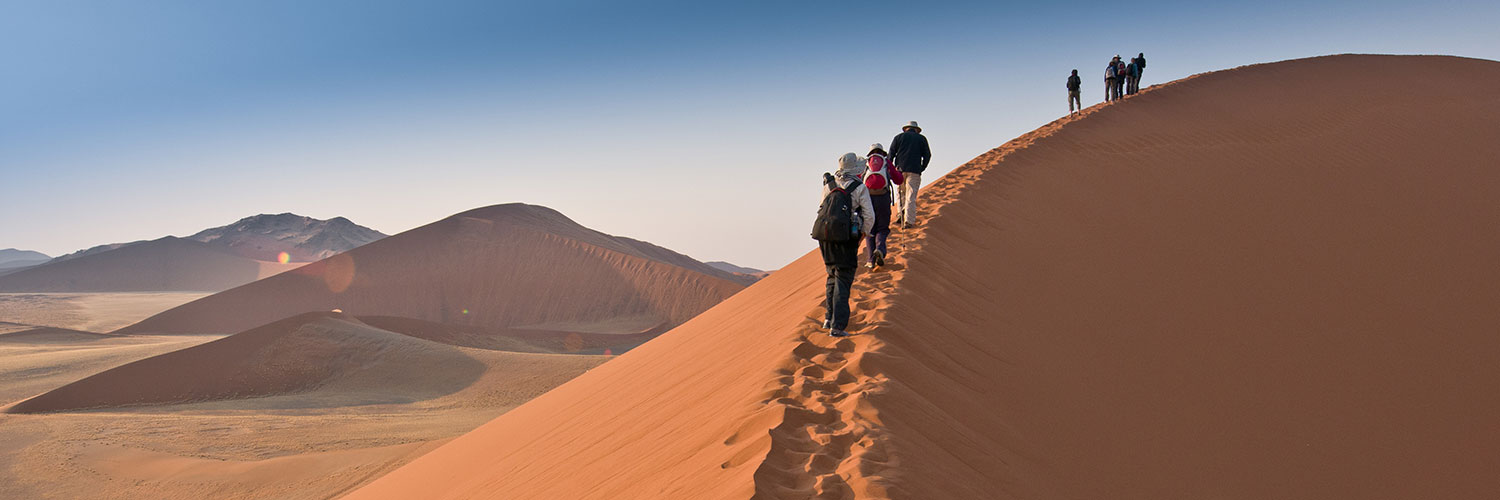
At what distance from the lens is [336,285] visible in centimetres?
5734

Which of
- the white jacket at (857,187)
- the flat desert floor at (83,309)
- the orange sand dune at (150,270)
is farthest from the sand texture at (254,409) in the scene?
the orange sand dune at (150,270)

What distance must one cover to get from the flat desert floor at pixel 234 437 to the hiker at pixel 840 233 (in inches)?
314

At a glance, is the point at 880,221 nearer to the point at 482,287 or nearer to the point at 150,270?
the point at 482,287

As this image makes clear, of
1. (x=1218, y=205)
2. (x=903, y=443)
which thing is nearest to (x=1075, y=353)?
(x=903, y=443)

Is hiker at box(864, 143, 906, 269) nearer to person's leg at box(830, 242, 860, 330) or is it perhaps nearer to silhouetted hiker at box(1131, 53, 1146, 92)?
person's leg at box(830, 242, 860, 330)

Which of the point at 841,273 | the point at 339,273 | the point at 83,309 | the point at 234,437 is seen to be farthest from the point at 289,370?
the point at 83,309

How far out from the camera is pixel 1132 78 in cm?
2370

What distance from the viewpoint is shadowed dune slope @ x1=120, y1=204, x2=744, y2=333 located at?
51.9m

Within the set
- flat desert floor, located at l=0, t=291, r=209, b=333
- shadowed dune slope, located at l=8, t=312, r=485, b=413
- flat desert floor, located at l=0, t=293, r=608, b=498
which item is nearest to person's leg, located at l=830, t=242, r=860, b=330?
flat desert floor, located at l=0, t=293, r=608, b=498

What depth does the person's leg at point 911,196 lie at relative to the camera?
924 cm

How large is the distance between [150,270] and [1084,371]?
13895 cm

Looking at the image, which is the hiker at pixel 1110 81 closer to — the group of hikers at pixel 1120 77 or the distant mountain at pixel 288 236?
the group of hikers at pixel 1120 77

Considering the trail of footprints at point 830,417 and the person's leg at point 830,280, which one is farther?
the person's leg at point 830,280

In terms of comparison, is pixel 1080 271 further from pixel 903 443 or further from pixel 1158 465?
pixel 903 443
